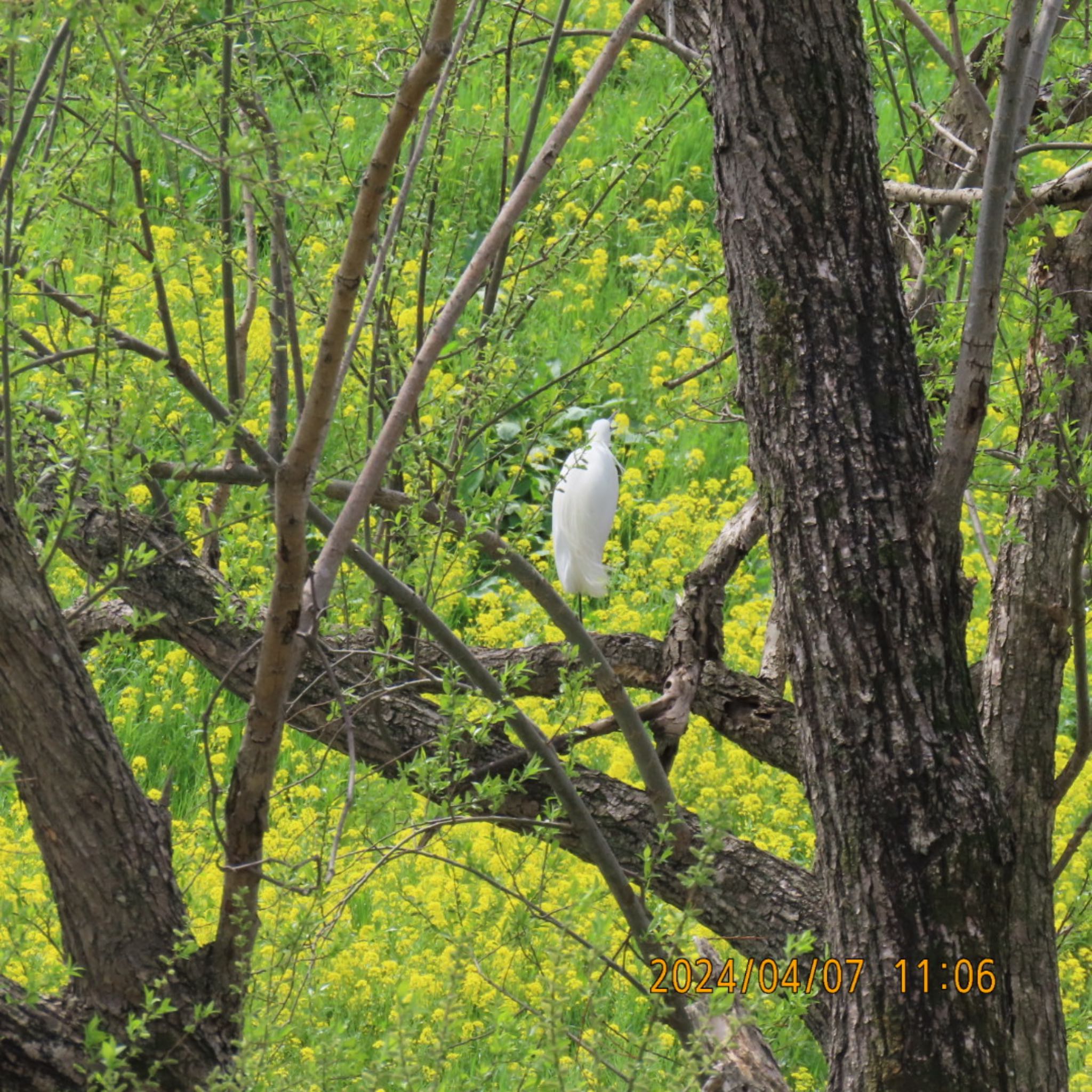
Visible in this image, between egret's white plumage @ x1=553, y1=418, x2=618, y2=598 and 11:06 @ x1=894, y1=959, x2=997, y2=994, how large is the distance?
308 centimetres

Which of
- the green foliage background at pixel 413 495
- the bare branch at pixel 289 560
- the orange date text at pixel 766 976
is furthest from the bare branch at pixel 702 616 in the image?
the bare branch at pixel 289 560

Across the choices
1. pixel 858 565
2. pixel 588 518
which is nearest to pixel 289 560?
pixel 858 565

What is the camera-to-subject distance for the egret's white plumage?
4754mm

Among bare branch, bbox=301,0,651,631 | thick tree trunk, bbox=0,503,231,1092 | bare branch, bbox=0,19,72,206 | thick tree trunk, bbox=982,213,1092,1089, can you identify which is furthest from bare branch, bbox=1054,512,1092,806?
bare branch, bbox=0,19,72,206

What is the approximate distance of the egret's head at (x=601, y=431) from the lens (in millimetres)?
4715

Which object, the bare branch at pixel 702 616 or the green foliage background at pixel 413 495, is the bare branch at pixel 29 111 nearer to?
the green foliage background at pixel 413 495

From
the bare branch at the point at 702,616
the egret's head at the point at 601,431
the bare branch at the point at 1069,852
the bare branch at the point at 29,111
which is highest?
the egret's head at the point at 601,431

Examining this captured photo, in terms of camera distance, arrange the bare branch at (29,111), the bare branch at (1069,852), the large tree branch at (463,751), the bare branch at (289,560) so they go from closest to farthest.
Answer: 1. the bare branch at (289,560)
2. the bare branch at (29,111)
3. the bare branch at (1069,852)
4. the large tree branch at (463,751)

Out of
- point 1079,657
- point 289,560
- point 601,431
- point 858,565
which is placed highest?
point 601,431

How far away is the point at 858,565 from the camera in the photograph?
1739mm

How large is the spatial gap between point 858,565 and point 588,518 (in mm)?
3024

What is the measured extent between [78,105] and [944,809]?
2509 millimetres

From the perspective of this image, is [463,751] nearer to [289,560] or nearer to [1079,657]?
[1079,657]

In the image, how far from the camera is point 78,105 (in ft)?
10.2
